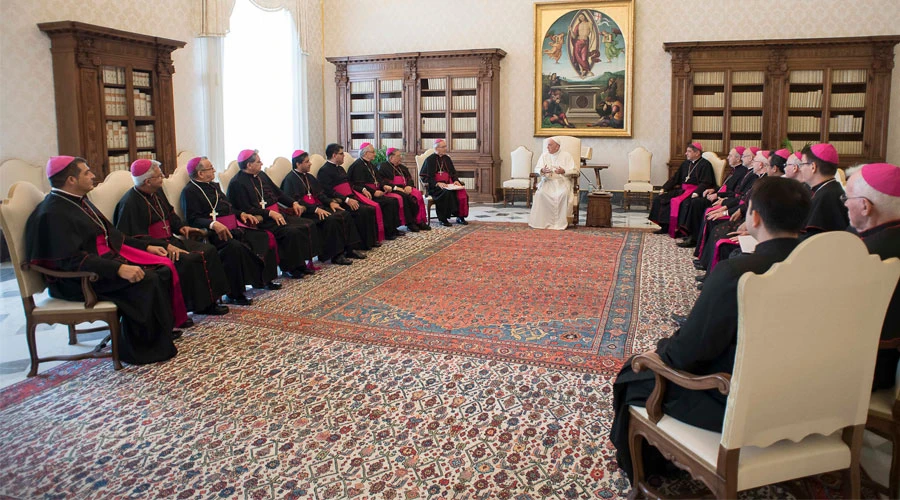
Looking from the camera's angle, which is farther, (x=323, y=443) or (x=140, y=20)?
(x=140, y=20)

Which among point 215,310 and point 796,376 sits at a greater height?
point 796,376

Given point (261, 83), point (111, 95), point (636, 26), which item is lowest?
point (111, 95)

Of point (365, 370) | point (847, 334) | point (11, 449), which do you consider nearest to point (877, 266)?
point (847, 334)

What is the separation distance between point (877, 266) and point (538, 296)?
3.89m

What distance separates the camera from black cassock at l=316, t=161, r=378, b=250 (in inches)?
326

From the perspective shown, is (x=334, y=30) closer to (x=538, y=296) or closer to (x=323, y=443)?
(x=538, y=296)

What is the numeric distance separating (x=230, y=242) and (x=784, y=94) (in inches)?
389

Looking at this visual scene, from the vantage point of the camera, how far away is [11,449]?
3.26m

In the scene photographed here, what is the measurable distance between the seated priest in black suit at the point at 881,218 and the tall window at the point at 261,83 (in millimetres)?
9749

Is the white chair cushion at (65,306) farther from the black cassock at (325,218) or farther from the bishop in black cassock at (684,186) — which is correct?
the bishop in black cassock at (684,186)

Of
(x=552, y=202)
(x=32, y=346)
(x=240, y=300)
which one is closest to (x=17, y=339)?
(x=32, y=346)

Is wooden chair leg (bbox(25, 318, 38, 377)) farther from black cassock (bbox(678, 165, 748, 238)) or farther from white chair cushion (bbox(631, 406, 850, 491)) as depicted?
black cassock (bbox(678, 165, 748, 238))

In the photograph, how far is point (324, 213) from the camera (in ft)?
24.4

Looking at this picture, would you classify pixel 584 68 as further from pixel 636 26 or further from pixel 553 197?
pixel 553 197
